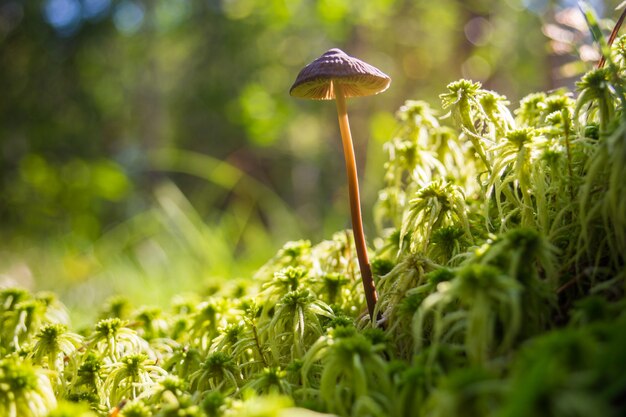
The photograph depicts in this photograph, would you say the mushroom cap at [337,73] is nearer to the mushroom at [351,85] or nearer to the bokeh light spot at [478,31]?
the mushroom at [351,85]

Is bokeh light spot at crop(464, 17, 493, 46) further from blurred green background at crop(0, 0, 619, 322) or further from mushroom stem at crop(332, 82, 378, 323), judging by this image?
mushroom stem at crop(332, 82, 378, 323)

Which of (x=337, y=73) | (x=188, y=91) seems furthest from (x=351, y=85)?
(x=188, y=91)

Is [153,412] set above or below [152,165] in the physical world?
below

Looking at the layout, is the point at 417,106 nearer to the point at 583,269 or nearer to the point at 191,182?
the point at 583,269

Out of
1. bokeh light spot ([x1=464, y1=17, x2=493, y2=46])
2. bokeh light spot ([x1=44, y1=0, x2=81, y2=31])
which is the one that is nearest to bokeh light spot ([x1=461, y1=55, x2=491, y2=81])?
bokeh light spot ([x1=464, y1=17, x2=493, y2=46])

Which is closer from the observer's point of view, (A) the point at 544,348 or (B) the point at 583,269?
(A) the point at 544,348

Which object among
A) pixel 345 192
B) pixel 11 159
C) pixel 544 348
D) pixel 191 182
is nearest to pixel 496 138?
pixel 544 348

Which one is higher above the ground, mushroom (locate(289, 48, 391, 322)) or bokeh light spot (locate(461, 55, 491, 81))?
bokeh light spot (locate(461, 55, 491, 81))

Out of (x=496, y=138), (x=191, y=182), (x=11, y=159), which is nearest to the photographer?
(x=496, y=138)
